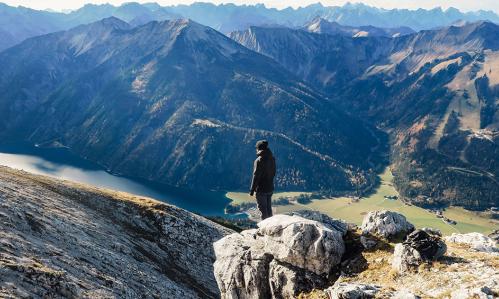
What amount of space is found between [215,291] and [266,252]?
79.5 ft

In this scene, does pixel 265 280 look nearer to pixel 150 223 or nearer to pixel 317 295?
pixel 317 295

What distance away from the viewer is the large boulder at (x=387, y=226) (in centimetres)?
3331

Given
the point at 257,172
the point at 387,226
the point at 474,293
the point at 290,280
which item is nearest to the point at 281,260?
the point at 290,280

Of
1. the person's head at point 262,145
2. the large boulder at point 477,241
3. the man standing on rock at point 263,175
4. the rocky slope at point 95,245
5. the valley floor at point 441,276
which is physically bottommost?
the rocky slope at point 95,245

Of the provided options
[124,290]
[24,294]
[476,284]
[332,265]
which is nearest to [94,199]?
[124,290]

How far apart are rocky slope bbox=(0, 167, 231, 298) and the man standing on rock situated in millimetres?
14384

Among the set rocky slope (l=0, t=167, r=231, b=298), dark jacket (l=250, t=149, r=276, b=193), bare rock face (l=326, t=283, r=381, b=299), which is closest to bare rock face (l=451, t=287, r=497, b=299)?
bare rock face (l=326, t=283, r=381, b=299)

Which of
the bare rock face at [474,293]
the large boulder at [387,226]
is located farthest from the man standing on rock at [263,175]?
the bare rock face at [474,293]

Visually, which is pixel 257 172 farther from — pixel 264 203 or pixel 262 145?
pixel 264 203

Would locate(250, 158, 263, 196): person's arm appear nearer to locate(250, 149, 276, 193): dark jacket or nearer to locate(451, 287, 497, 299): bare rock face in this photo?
locate(250, 149, 276, 193): dark jacket

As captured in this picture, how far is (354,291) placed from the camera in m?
25.3

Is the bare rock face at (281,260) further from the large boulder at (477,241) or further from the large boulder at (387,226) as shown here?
the large boulder at (477,241)

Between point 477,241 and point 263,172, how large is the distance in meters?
19.1

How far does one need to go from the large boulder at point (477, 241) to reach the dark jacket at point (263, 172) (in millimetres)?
16732
